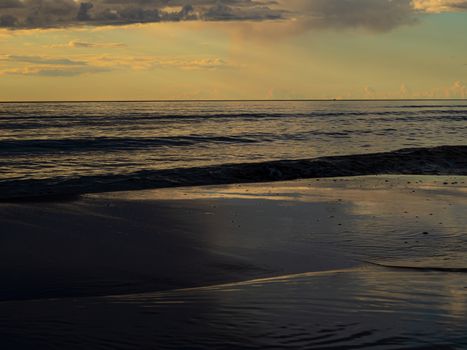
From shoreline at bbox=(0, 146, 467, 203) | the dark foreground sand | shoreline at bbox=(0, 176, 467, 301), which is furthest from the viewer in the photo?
shoreline at bbox=(0, 146, 467, 203)

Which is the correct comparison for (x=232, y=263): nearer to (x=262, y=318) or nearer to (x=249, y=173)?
(x=262, y=318)

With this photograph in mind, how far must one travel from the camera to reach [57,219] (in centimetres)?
1320

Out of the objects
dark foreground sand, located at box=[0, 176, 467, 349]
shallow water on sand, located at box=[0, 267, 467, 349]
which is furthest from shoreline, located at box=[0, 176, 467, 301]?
shallow water on sand, located at box=[0, 267, 467, 349]

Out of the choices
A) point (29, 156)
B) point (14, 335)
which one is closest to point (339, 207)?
point (14, 335)

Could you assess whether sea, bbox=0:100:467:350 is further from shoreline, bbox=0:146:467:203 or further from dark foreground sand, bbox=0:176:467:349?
shoreline, bbox=0:146:467:203

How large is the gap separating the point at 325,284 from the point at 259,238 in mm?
3461

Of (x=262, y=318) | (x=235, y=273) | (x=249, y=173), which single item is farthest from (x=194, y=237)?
(x=249, y=173)

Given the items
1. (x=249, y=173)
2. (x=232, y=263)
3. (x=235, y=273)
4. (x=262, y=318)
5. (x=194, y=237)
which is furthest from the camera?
(x=249, y=173)

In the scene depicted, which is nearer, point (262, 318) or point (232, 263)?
point (262, 318)

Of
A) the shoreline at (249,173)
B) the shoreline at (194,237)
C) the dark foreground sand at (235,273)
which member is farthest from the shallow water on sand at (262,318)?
the shoreline at (249,173)

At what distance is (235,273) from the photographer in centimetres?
863

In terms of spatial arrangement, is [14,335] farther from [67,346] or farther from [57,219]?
[57,219]

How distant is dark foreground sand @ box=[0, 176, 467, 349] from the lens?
19.0ft

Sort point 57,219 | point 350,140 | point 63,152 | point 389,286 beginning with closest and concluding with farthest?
point 389,286, point 57,219, point 63,152, point 350,140
